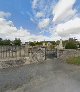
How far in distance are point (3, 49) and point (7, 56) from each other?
2178 millimetres

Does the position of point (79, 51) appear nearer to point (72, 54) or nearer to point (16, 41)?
point (72, 54)

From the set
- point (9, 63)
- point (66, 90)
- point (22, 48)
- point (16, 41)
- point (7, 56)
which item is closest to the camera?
point (66, 90)

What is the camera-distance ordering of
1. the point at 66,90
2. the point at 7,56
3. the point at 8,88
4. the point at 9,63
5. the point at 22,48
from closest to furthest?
1. the point at 66,90
2. the point at 8,88
3. the point at 9,63
4. the point at 7,56
5. the point at 22,48

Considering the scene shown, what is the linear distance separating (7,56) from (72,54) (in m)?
15.3

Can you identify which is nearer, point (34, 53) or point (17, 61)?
point (17, 61)

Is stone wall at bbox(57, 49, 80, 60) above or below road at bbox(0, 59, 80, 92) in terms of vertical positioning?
above

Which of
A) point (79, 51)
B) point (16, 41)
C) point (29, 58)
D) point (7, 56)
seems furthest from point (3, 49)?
point (16, 41)

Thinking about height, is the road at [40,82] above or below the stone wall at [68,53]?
below

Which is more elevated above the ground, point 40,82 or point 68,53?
point 68,53

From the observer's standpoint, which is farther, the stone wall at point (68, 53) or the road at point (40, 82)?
the stone wall at point (68, 53)

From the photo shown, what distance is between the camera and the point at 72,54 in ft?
172

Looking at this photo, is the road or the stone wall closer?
the road

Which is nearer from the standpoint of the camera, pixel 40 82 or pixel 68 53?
pixel 40 82

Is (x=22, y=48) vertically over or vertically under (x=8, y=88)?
over
